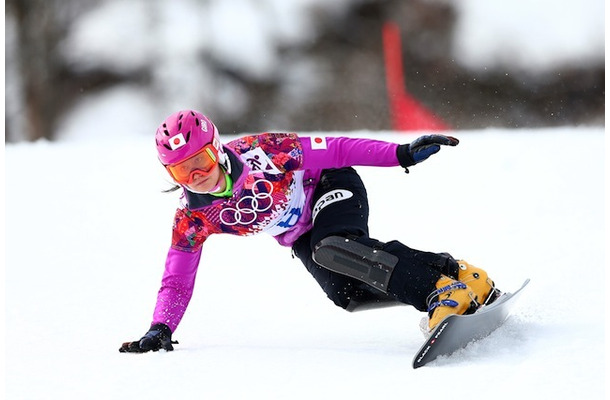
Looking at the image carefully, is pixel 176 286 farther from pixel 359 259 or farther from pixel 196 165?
pixel 359 259

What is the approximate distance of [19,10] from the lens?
50.4ft

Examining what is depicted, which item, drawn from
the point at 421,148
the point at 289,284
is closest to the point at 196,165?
the point at 421,148

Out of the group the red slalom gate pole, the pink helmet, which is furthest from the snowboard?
the red slalom gate pole

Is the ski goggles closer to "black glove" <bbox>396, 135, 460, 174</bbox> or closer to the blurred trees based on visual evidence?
"black glove" <bbox>396, 135, 460, 174</bbox>

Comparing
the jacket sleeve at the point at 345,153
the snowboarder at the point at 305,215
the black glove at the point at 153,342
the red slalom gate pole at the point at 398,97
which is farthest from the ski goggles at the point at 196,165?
the red slalom gate pole at the point at 398,97

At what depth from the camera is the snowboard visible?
2945 mm

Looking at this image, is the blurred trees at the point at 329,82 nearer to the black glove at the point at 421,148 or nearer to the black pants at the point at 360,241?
the black pants at the point at 360,241

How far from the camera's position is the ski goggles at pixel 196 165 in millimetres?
3326

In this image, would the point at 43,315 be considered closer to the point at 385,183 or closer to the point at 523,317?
the point at 523,317

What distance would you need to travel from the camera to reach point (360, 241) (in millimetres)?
3330

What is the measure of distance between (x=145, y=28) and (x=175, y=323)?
14.0 metres

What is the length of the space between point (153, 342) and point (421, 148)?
3.54 feet

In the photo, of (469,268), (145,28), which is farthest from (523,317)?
(145,28)

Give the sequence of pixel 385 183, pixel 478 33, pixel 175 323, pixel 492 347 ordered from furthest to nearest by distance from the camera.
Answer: pixel 478 33 → pixel 385 183 → pixel 175 323 → pixel 492 347
